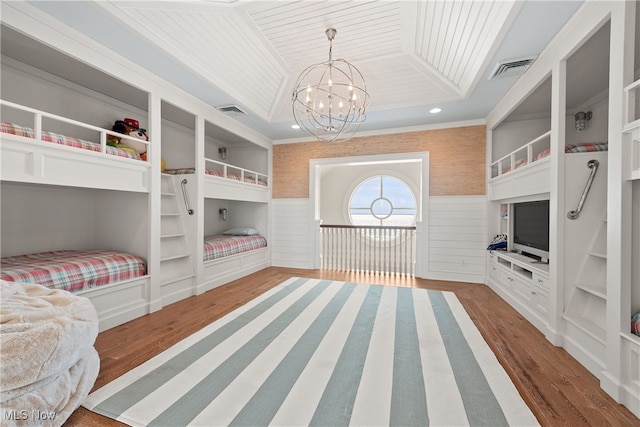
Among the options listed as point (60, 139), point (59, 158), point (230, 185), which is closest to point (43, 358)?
point (59, 158)

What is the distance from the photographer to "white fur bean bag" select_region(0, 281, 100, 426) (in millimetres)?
1195

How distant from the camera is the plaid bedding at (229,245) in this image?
3.88 m

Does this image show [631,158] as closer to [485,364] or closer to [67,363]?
[485,364]

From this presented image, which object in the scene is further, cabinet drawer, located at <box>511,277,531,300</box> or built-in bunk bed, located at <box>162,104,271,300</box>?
built-in bunk bed, located at <box>162,104,271,300</box>

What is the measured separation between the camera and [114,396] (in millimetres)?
1548

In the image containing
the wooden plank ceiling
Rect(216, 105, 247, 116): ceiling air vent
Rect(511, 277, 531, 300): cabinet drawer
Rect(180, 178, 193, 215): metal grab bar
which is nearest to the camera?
the wooden plank ceiling

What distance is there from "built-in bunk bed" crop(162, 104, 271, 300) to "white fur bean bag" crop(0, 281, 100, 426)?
1.81 meters

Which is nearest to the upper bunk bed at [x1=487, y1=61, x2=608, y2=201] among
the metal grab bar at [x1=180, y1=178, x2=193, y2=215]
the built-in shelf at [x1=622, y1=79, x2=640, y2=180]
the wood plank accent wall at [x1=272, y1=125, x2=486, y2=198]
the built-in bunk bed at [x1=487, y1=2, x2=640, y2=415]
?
the built-in bunk bed at [x1=487, y1=2, x2=640, y2=415]

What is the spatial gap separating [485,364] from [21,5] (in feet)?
14.4

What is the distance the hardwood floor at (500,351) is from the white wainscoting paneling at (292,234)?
1549 mm

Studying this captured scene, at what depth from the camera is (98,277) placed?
2.44 m

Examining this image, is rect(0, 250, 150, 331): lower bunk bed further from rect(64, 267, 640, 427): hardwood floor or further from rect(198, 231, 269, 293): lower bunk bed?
rect(198, 231, 269, 293): lower bunk bed

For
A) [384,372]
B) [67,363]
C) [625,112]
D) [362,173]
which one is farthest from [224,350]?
[362,173]

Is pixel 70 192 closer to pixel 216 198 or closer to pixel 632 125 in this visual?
pixel 216 198
